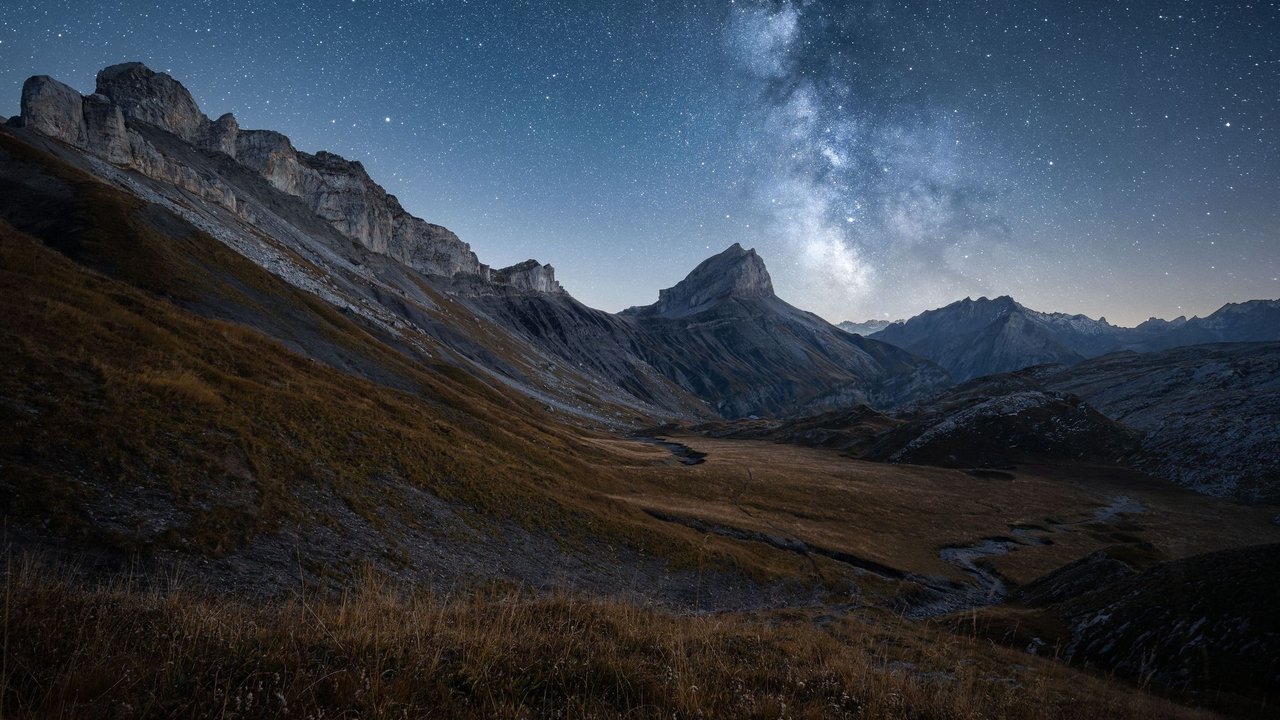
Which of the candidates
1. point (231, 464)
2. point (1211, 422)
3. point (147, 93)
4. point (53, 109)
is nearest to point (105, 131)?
point (53, 109)

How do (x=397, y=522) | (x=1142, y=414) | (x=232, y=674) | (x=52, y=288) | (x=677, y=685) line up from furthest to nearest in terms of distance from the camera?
(x=1142, y=414), (x=52, y=288), (x=397, y=522), (x=677, y=685), (x=232, y=674)

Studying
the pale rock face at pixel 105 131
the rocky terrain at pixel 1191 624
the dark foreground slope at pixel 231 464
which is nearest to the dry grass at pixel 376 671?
the dark foreground slope at pixel 231 464

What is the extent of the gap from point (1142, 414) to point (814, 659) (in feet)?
623

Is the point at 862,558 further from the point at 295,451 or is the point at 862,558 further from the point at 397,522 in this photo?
the point at 295,451

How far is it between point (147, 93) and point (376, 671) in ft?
909

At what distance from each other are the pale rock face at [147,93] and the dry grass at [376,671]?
834 ft

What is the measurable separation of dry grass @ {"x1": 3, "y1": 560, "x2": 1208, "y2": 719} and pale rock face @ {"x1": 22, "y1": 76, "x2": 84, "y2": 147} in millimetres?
178171

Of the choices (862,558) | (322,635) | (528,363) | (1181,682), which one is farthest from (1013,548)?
(528,363)

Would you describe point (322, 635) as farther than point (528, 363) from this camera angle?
No

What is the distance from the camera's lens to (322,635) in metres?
5.66

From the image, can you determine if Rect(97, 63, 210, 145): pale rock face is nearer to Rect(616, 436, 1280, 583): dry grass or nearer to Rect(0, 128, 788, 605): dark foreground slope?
Rect(0, 128, 788, 605): dark foreground slope

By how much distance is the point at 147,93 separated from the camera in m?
A: 187

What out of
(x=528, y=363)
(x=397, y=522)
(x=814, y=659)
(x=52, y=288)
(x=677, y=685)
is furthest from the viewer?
(x=528, y=363)

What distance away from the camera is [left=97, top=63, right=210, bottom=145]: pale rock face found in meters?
180
